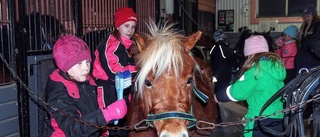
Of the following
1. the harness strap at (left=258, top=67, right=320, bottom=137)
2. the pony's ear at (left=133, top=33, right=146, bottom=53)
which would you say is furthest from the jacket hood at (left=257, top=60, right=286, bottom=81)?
the pony's ear at (left=133, top=33, right=146, bottom=53)

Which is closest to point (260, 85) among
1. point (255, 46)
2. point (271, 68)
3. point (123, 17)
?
point (271, 68)

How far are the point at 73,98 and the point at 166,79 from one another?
0.71 metres

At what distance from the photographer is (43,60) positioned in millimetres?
3910

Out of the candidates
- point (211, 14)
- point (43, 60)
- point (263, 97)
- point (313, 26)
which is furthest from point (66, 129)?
point (211, 14)

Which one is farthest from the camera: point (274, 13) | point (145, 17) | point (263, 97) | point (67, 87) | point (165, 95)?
point (274, 13)

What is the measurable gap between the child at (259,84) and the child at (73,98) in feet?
3.87

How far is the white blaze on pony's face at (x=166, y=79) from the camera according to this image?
2.49 m

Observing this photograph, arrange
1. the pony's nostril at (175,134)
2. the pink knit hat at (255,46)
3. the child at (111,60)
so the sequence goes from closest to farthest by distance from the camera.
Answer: the pony's nostril at (175,134) < the pink knit hat at (255,46) < the child at (111,60)

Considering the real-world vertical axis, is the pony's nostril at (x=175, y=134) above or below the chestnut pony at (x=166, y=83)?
below

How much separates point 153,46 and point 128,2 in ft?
11.0

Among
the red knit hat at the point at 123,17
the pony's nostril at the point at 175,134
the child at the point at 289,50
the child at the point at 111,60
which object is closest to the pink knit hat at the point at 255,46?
the child at the point at 111,60

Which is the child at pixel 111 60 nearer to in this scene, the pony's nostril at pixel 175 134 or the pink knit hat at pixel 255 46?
the pink knit hat at pixel 255 46

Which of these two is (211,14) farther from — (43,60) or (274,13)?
(43,60)

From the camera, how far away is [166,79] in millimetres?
2586
